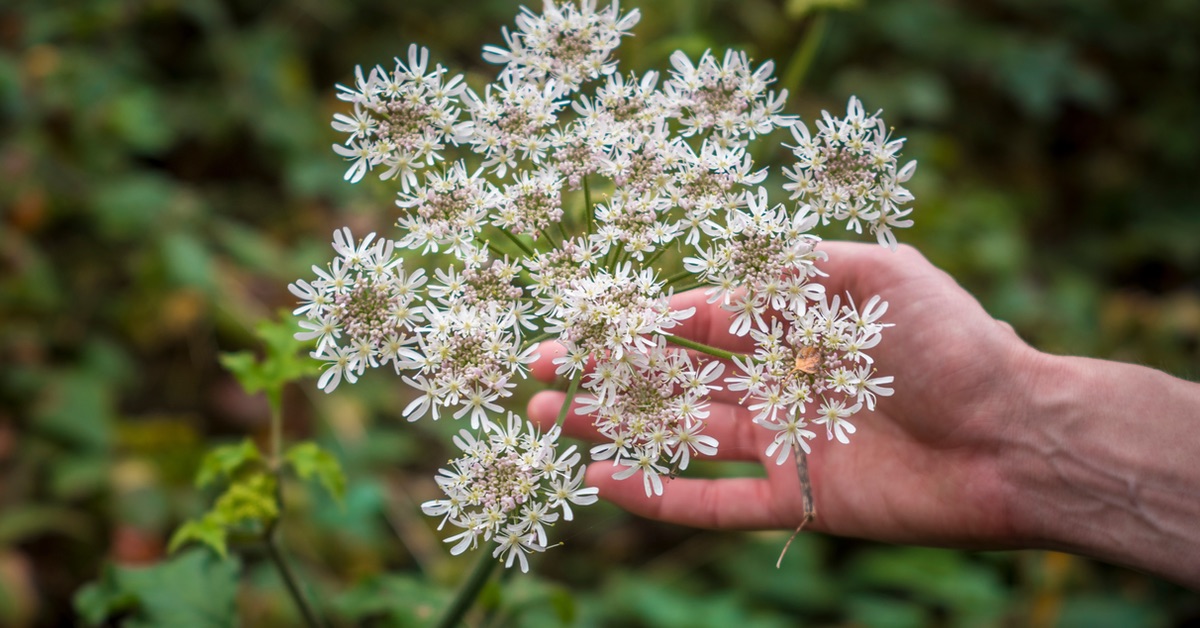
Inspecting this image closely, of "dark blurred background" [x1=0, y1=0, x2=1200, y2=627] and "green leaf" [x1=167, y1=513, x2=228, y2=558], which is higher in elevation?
"dark blurred background" [x1=0, y1=0, x2=1200, y2=627]

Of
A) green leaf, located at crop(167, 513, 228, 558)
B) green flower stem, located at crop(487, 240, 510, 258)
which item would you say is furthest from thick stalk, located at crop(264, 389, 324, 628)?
green flower stem, located at crop(487, 240, 510, 258)

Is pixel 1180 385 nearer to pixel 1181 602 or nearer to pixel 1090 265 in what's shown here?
pixel 1181 602

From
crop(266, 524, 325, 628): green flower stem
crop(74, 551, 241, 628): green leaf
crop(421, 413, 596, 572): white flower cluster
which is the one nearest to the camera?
crop(421, 413, 596, 572): white flower cluster

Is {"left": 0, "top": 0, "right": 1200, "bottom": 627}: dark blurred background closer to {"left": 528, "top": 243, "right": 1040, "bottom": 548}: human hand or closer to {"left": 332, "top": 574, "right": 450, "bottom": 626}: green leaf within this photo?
{"left": 332, "top": 574, "right": 450, "bottom": 626}: green leaf

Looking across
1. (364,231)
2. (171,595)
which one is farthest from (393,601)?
(364,231)

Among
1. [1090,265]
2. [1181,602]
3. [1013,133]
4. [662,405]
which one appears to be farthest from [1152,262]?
[662,405]

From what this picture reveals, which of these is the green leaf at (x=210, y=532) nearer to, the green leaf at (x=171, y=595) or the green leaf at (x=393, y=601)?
the green leaf at (x=171, y=595)

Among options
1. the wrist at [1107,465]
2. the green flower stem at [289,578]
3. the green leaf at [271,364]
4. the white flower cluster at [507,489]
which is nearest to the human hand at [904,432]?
the wrist at [1107,465]

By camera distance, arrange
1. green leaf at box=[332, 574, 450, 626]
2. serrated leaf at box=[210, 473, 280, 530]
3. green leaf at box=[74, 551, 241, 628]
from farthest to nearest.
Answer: green leaf at box=[332, 574, 450, 626] → green leaf at box=[74, 551, 241, 628] → serrated leaf at box=[210, 473, 280, 530]
